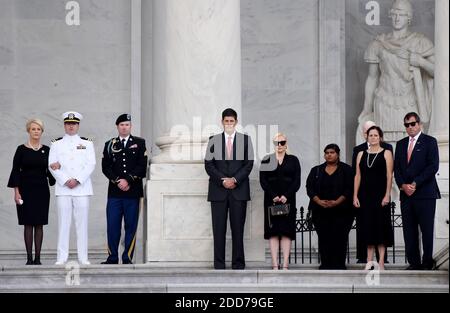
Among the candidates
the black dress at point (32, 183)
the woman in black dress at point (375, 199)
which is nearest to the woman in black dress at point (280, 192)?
the woman in black dress at point (375, 199)

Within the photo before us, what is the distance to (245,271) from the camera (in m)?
27.7

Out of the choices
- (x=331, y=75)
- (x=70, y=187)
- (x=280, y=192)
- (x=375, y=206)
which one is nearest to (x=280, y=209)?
(x=280, y=192)

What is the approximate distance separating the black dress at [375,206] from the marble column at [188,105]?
220cm

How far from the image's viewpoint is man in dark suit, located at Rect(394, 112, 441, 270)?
2841 centimetres

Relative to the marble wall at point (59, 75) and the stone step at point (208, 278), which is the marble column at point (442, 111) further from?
the marble wall at point (59, 75)

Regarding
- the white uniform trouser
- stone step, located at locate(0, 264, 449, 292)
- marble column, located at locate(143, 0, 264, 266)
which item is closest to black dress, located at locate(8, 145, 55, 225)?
the white uniform trouser

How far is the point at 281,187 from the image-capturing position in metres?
29.8

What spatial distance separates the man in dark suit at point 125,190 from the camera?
99.0 ft

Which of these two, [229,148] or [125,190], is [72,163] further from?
[229,148]

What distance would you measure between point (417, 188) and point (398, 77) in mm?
10024

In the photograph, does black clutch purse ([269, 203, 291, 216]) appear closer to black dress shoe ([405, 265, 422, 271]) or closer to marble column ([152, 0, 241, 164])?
marble column ([152, 0, 241, 164])

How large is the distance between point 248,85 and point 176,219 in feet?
29.8

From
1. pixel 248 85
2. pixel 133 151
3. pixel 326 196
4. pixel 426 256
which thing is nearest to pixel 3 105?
pixel 248 85

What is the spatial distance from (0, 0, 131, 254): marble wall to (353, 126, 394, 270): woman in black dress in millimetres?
10214
